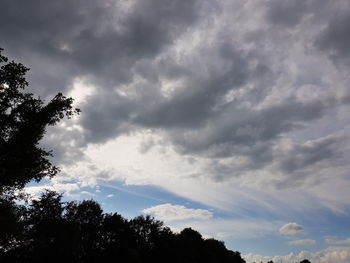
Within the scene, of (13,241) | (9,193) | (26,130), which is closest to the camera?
(26,130)

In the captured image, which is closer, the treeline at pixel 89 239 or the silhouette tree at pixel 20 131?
the silhouette tree at pixel 20 131

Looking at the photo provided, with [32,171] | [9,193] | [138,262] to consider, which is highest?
[32,171]

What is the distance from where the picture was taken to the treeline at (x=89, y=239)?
4675 centimetres

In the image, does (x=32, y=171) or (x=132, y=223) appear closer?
(x=32, y=171)

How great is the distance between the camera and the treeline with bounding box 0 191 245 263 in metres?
46.8

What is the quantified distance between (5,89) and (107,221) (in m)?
74.8

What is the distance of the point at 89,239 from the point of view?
3228 inches

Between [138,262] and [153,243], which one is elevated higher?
[153,243]

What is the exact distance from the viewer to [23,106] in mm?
19031

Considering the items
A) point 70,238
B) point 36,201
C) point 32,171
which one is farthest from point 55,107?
point 70,238

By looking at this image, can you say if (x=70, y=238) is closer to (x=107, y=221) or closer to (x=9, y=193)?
(x=107, y=221)

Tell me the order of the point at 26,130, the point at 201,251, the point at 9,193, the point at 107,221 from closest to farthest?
1. the point at 26,130
2. the point at 9,193
3. the point at 107,221
4. the point at 201,251

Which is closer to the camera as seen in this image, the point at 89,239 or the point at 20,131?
the point at 20,131

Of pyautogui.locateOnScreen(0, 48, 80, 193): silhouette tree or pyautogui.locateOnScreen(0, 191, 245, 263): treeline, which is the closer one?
pyautogui.locateOnScreen(0, 48, 80, 193): silhouette tree
